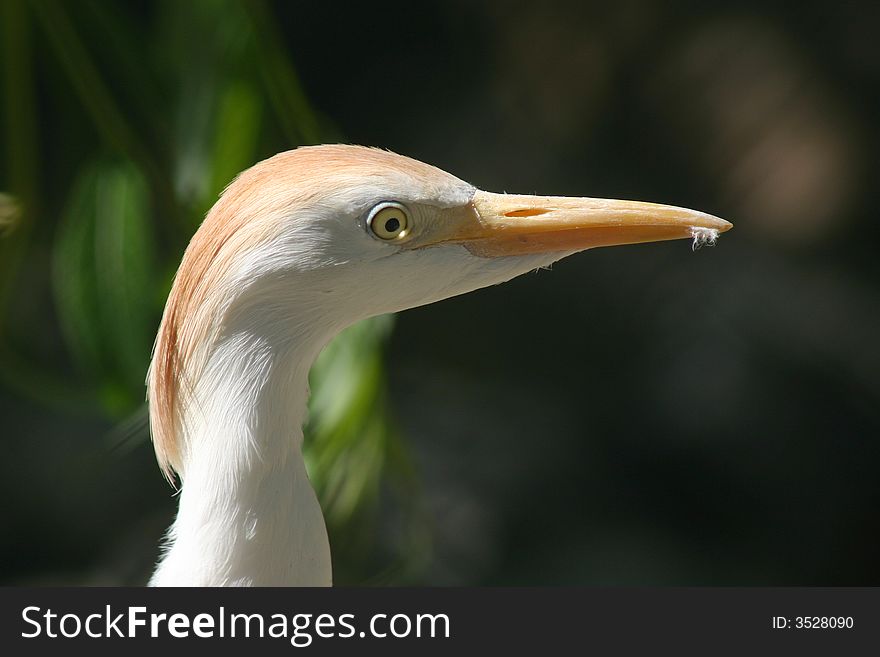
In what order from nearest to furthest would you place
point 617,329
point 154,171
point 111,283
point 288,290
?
point 288,290
point 111,283
point 154,171
point 617,329

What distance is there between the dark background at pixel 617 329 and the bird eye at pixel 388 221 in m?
1.30

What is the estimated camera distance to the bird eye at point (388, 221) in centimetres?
79

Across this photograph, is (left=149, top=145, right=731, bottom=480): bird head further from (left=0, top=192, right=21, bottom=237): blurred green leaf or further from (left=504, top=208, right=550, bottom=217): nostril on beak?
(left=0, top=192, right=21, bottom=237): blurred green leaf

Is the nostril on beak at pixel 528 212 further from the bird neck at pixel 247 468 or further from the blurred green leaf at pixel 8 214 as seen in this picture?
the blurred green leaf at pixel 8 214

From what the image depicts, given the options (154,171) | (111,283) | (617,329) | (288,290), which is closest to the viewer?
(288,290)

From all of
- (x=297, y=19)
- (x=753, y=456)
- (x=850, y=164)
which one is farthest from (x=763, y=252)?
(x=297, y=19)

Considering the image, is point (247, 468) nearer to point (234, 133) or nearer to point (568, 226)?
point (568, 226)

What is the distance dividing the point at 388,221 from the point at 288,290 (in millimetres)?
104

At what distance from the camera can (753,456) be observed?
87.4 inches

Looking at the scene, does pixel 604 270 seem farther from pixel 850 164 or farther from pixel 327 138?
pixel 327 138

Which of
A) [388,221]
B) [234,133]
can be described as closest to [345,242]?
[388,221]

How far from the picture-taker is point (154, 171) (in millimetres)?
1279

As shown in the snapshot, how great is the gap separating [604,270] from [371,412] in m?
1.13

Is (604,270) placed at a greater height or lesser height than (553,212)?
greater
